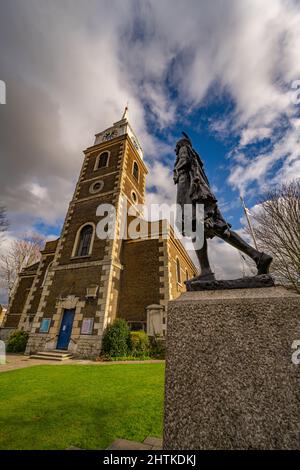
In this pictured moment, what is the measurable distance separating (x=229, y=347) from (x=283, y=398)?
0.48 metres

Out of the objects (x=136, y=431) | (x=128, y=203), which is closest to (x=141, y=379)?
(x=136, y=431)

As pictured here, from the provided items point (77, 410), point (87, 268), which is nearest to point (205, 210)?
point (77, 410)

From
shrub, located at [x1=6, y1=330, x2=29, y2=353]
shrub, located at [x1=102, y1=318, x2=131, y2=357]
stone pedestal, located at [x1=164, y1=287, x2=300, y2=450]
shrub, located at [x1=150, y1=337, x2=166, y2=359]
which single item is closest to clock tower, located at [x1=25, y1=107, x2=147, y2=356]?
shrub, located at [x1=102, y1=318, x2=131, y2=357]

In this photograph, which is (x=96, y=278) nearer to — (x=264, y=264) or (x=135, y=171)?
(x=264, y=264)

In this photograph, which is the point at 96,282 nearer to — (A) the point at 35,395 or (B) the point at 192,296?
(A) the point at 35,395

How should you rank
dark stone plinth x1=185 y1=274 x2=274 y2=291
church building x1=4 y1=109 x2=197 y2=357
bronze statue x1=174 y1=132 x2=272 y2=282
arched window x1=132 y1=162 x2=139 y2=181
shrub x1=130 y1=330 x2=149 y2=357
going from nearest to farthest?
dark stone plinth x1=185 y1=274 x2=274 y2=291
bronze statue x1=174 y1=132 x2=272 y2=282
shrub x1=130 y1=330 x2=149 y2=357
church building x1=4 y1=109 x2=197 y2=357
arched window x1=132 y1=162 x2=139 y2=181

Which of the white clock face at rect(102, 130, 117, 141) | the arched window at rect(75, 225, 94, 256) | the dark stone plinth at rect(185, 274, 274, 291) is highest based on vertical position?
the white clock face at rect(102, 130, 117, 141)

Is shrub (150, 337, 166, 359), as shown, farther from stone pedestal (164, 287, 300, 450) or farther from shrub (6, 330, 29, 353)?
stone pedestal (164, 287, 300, 450)

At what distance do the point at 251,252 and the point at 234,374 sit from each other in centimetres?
156

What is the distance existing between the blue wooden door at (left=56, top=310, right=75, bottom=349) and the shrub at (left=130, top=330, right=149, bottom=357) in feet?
11.2

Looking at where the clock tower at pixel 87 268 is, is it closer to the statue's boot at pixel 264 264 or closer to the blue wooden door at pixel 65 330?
the blue wooden door at pixel 65 330

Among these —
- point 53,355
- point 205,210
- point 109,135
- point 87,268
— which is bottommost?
point 53,355

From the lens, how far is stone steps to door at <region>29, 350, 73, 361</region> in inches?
385

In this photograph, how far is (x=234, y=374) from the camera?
1768mm
